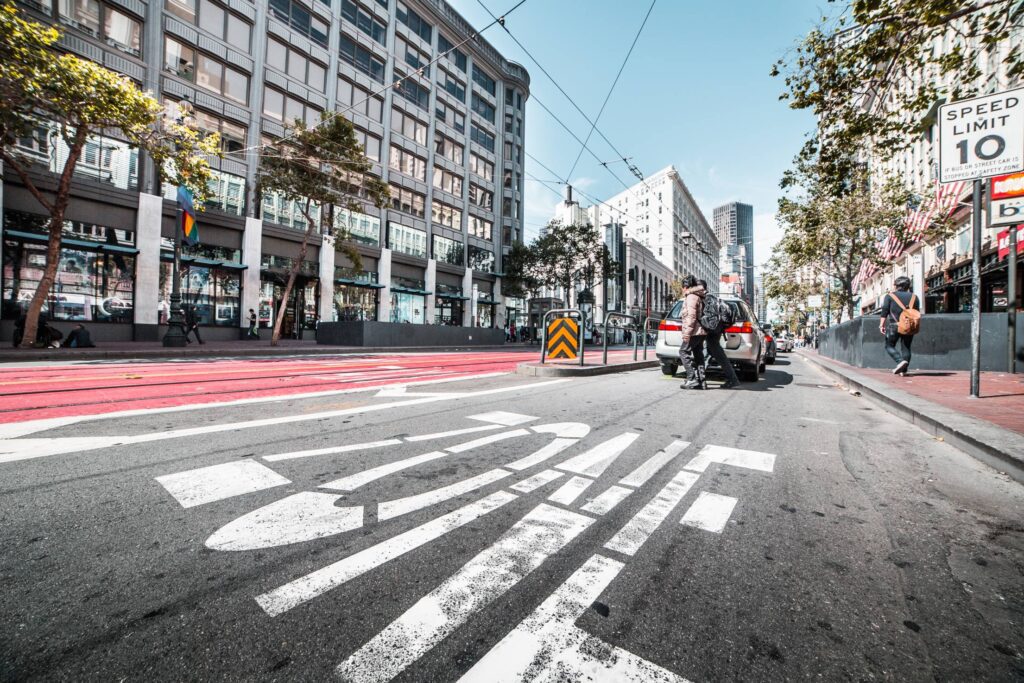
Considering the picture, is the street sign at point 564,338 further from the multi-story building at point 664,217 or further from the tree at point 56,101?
the multi-story building at point 664,217

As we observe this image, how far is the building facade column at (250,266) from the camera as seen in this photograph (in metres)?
22.5

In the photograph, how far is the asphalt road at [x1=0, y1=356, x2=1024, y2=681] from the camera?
48.2 inches

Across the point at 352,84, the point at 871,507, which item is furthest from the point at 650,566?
the point at 352,84

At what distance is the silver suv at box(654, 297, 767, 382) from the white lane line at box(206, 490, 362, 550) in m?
7.26

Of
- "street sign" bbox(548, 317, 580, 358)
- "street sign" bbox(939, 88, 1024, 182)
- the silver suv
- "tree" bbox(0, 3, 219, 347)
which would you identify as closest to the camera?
"street sign" bbox(939, 88, 1024, 182)

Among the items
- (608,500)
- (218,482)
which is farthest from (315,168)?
(608,500)

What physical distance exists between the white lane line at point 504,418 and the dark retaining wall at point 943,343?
1174cm

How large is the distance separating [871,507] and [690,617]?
178cm

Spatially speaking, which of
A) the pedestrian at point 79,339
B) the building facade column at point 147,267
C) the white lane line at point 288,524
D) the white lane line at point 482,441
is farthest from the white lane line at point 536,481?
the building facade column at point 147,267

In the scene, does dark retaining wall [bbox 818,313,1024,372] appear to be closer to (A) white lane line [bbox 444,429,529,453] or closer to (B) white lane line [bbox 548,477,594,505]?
(A) white lane line [bbox 444,429,529,453]

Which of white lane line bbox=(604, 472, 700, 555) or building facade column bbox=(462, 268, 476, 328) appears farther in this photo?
building facade column bbox=(462, 268, 476, 328)

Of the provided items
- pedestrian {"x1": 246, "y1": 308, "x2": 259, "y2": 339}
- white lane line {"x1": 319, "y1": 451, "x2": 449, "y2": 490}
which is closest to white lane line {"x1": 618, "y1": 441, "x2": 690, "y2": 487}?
white lane line {"x1": 319, "y1": 451, "x2": 449, "y2": 490}

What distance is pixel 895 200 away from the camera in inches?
734

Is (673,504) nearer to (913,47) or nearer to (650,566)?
(650,566)
